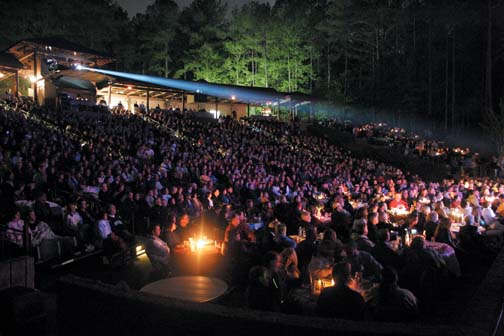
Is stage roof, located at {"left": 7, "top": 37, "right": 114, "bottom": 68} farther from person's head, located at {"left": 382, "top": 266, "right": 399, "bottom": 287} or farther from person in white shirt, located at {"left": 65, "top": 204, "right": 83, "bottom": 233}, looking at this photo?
person's head, located at {"left": 382, "top": 266, "right": 399, "bottom": 287}

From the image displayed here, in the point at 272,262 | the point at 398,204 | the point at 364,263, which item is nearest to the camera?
the point at 272,262

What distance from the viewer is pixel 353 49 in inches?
1753

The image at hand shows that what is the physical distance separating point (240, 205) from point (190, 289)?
6865mm

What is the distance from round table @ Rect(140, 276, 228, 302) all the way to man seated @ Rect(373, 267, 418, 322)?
1.98 metres

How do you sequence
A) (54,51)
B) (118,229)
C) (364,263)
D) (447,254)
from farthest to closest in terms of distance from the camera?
1. (54,51)
2. (118,229)
3. (447,254)
4. (364,263)

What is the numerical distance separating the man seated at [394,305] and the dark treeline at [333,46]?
33.3m

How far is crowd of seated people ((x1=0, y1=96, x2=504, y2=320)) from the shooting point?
607cm

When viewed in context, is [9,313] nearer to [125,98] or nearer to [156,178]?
[156,178]

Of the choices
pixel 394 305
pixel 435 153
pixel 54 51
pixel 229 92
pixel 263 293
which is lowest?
pixel 394 305

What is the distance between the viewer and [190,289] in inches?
226

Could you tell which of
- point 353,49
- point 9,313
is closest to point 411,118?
point 353,49

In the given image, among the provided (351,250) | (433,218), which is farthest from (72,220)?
(433,218)

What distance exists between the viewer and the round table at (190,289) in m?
5.43

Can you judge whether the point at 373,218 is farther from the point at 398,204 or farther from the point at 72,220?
the point at 72,220
